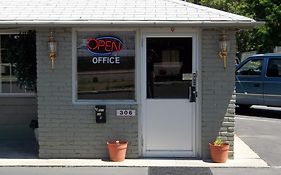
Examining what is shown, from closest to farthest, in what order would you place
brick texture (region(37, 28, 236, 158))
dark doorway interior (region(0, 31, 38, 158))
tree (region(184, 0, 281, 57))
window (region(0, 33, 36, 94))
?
brick texture (region(37, 28, 236, 158)) < window (region(0, 33, 36, 94)) < dark doorway interior (region(0, 31, 38, 158)) < tree (region(184, 0, 281, 57))

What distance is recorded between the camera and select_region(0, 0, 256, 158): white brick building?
29.7ft

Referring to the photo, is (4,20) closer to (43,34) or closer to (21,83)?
(43,34)

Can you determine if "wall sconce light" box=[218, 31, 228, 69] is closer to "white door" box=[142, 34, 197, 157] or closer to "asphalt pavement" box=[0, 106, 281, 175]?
"white door" box=[142, 34, 197, 157]

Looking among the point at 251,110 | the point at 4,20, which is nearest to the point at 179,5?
the point at 4,20

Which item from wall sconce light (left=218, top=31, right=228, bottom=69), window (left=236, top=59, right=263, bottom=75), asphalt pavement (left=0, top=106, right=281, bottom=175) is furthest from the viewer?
window (left=236, top=59, right=263, bottom=75)

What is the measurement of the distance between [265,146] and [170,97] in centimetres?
261

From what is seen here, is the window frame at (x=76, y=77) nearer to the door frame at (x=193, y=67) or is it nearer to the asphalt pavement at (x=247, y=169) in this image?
the door frame at (x=193, y=67)

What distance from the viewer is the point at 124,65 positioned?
30.1ft

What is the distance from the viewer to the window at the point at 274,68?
1430cm

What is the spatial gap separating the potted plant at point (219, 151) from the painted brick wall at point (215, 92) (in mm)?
265

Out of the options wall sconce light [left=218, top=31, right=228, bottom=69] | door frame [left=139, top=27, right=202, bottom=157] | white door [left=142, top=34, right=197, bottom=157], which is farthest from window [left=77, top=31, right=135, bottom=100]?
wall sconce light [left=218, top=31, right=228, bottom=69]

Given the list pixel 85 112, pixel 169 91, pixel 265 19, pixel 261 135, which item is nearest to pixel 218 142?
pixel 169 91

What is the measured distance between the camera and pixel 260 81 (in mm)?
14656

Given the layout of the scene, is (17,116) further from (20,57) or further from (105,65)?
(105,65)
